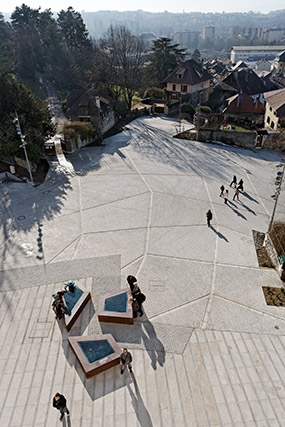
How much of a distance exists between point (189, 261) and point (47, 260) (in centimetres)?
818

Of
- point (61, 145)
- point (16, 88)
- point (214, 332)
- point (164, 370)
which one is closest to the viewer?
point (164, 370)

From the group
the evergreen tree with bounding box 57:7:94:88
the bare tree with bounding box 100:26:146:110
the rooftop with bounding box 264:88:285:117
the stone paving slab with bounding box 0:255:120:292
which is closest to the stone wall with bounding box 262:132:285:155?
the rooftop with bounding box 264:88:285:117

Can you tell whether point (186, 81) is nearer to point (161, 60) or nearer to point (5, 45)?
point (161, 60)

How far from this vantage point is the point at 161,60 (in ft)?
197

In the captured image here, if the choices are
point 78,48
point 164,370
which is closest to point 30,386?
point 164,370

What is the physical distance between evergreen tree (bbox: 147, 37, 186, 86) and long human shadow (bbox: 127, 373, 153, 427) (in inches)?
2362

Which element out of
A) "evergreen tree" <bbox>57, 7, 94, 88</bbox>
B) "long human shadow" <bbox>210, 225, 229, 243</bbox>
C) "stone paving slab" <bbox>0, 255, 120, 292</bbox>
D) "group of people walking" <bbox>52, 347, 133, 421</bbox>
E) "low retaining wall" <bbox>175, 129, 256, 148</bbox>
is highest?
"evergreen tree" <bbox>57, 7, 94, 88</bbox>

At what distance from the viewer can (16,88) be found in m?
27.7

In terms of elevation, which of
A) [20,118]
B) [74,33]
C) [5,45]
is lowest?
[20,118]

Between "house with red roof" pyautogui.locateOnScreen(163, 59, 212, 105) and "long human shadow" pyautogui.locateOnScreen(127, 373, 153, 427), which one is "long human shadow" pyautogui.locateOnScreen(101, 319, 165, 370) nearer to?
"long human shadow" pyautogui.locateOnScreen(127, 373, 153, 427)

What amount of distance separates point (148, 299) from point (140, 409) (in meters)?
4.76

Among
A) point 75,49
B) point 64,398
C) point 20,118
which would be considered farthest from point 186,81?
point 64,398

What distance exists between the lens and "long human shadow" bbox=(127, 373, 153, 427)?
30.9ft

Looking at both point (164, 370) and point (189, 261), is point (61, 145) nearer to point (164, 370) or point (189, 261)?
point (189, 261)
